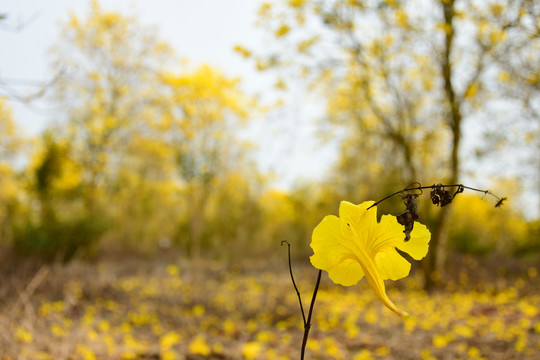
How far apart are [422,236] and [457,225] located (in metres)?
13.7

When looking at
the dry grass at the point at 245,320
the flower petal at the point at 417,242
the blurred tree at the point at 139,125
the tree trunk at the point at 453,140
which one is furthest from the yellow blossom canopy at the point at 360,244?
the blurred tree at the point at 139,125

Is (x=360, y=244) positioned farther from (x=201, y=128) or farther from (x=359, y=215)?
(x=201, y=128)

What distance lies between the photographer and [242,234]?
1469 centimetres

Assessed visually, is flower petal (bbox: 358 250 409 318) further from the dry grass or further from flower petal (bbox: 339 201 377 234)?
the dry grass

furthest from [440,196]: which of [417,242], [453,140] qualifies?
[453,140]

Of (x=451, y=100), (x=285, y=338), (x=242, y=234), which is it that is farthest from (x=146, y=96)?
(x=285, y=338)

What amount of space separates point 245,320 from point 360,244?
467cm

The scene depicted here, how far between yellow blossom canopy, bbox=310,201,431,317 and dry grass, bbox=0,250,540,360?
9.50 ft

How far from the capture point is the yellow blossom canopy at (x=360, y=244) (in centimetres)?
65

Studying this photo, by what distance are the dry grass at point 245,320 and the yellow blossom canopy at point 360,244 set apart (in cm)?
290

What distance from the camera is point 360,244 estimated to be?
678 millimetres

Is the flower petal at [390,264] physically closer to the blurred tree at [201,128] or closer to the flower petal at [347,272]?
the flower petal at [347,272]

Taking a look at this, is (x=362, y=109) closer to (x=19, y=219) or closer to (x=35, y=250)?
(x=35, y=250)

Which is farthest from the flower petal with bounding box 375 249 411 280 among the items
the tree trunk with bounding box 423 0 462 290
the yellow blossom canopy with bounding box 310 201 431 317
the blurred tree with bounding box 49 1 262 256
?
the blurred tree with bounding box 49 1 262 256
